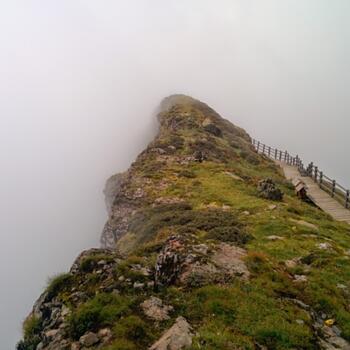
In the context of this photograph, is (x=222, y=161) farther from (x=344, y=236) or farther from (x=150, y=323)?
(x=150, y=323)

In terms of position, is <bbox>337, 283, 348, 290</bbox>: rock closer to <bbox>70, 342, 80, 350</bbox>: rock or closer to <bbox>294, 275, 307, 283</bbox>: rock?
<bbox>294, 275, 307, 283</bbox>: rock

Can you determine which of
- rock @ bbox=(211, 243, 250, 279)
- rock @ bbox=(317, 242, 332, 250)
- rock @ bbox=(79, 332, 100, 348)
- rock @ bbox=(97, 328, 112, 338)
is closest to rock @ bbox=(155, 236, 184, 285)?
rock @ bbox=(211, 243, 250, 279)

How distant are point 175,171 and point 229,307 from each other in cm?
2578

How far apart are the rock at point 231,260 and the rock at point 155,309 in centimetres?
291

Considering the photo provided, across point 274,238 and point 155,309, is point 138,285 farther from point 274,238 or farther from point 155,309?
point 274,238

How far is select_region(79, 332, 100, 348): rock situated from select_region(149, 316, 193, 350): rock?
182cm

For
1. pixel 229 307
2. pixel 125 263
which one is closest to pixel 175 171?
pixel 125 263

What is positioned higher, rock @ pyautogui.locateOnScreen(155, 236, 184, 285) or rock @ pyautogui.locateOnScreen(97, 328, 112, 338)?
rock @ pyautogui.locateOnScreen(155, 236, 184, 285)

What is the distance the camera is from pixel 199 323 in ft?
35.9

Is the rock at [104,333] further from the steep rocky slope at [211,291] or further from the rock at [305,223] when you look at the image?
the rock at [305,223]

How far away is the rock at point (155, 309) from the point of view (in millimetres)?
11445

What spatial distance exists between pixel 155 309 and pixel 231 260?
4214 mm

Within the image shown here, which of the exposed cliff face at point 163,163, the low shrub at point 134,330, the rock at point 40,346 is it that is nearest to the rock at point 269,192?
the exposed cliff face at point 163,163

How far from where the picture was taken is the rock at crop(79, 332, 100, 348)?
1074 centimetres
